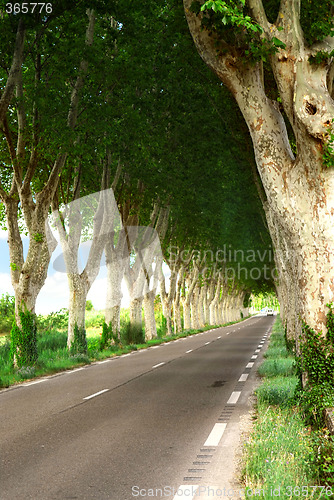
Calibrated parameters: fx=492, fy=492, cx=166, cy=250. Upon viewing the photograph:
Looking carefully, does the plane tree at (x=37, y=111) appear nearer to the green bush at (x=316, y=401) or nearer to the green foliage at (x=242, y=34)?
the green foliage at (x=242, y=34)

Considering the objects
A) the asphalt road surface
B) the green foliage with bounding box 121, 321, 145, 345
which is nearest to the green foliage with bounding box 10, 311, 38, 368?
the asphalt road surface

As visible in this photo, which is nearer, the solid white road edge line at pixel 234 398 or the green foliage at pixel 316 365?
the green foliage at pixel 316 365

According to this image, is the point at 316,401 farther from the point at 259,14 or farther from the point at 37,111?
the point at 37,111

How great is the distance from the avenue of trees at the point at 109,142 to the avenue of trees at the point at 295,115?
357 millimetres

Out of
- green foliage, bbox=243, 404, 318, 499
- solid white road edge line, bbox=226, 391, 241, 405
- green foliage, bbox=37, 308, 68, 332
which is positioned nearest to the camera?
green foliage, bbox=243, 404, 318, 499

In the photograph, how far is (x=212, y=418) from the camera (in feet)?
25.5

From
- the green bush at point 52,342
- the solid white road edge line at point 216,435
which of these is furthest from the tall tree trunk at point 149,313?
the solid white road edge line at point 216,435

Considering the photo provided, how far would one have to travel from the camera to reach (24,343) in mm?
14422

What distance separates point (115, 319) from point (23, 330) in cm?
785

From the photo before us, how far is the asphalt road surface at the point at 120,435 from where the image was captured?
4.80 meters

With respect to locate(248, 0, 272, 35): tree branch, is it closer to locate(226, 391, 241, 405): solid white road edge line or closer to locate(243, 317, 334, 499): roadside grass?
locate(243, 317, 334, 499): roadside grass

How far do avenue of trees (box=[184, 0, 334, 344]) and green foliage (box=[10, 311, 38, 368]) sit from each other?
9504 millimetres

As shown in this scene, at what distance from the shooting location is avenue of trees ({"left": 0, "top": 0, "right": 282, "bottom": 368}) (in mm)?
13148

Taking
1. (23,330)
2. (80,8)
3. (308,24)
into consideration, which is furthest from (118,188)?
(308,24)
